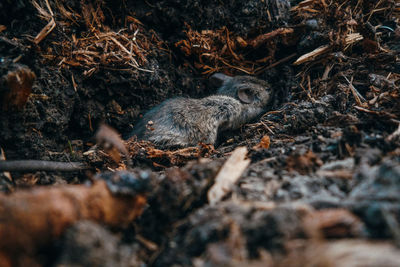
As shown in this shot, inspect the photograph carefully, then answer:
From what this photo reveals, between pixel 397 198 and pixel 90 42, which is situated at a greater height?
pixel 90 42

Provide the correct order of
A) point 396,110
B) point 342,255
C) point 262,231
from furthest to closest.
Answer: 1. point 396,110
2. point 262,231
3. point 342,255

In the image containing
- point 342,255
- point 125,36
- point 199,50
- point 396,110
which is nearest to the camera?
point 342,255

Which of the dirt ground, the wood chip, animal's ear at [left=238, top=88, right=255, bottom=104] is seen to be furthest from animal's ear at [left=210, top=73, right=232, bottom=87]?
the wood chip

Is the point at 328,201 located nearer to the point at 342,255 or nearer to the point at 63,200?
the point at 342,255

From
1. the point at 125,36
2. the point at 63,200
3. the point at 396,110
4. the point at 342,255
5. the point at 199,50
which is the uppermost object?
the point at 125,36

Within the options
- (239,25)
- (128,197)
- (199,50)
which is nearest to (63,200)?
(128,197)

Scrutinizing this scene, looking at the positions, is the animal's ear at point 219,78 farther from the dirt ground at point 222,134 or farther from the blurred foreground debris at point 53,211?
the blurred foreground debris at point 53,211
